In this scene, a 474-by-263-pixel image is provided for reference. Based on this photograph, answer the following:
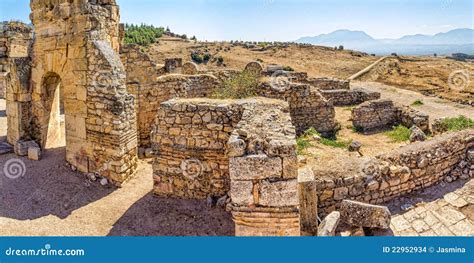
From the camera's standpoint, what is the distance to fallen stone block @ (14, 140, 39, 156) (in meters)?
9.62

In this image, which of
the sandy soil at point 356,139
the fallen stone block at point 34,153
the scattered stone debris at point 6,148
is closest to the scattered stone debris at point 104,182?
the fallen stone block at point 34,153

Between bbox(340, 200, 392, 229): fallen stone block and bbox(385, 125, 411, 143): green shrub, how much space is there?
7.83 m

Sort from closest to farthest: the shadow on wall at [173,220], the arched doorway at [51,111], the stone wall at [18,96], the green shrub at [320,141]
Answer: the shadow on wall at [173,220], the stone wall at [18,96], the arched doorway at [51,111], the green shrub at [320,141]

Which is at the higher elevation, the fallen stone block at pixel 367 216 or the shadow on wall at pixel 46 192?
the fallen stone block at pixel 367 216

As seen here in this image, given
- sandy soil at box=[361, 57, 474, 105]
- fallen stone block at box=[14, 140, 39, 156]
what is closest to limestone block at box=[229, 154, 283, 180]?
fallen stone block at box=[14, 140, 39, 156]

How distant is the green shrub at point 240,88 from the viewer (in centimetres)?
995

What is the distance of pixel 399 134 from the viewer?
13.2 meters

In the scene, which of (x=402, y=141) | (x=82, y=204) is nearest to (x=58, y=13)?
(x=82, y=204)

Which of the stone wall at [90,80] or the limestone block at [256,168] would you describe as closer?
the limestone block at [256,168]

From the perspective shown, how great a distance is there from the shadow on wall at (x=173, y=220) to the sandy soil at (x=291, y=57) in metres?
31.5

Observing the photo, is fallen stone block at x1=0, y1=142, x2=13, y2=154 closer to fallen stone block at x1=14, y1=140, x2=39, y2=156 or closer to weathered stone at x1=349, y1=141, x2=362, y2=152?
fallen stone block at x1=14, y1=140, x2=39, y2=156

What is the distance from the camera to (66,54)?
8742mm

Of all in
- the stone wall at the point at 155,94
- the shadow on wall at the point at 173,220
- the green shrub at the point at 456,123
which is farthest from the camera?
the green shrub at the point at 456,123

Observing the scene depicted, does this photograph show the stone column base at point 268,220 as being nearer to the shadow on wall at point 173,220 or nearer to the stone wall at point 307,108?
the shadow on wall at point 173,220
